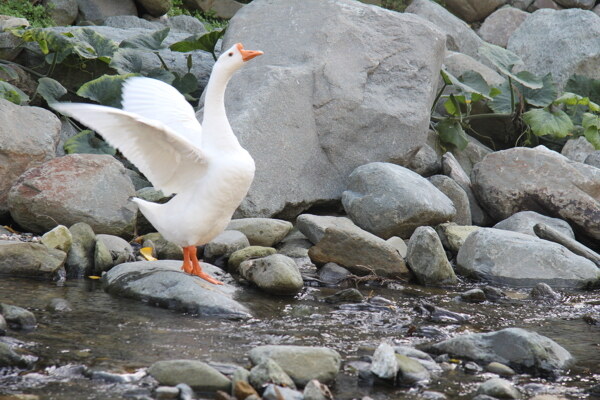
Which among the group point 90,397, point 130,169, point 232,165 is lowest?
point 130,169

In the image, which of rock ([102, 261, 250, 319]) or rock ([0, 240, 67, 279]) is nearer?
rock ([102, 261, 250, 319])

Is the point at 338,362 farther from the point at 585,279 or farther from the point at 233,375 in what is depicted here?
the point at 585,279

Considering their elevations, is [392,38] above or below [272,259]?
above

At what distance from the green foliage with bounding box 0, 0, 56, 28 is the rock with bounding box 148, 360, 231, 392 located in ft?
27.7

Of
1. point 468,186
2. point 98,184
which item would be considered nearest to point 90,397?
point 98,184

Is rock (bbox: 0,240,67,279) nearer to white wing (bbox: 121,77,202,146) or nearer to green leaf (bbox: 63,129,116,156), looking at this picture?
white wing (bbox: 121,77,202,146)

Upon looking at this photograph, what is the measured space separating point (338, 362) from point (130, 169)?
14.7ft

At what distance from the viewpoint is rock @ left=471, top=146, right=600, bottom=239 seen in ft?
24.9

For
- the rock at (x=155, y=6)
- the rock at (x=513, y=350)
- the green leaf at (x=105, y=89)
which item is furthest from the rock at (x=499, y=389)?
the rock at (x=155, y=6)

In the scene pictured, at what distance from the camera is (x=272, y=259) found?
18.4ft

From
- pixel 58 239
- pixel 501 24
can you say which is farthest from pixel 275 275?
pixel 501 24

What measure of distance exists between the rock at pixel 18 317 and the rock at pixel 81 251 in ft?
4.31

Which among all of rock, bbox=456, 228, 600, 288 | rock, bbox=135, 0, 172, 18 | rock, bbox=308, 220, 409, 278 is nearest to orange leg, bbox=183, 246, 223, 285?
rock, bbox=308, 220, 409, 278

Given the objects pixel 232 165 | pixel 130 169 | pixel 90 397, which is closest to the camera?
pixel 90 397
